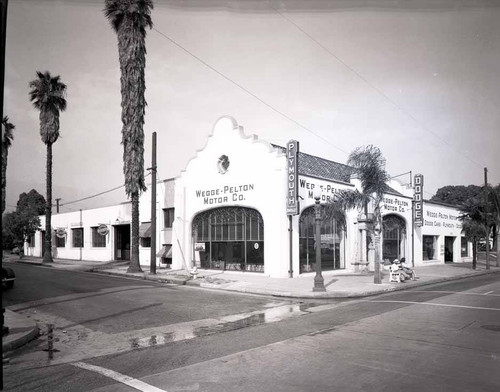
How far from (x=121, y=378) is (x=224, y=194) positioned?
772 inches

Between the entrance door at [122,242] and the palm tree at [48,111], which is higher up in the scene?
the palm tree at [48,111]

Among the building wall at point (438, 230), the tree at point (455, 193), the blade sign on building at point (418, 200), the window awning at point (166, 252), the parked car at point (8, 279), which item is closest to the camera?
the parked car at point (8, 279)

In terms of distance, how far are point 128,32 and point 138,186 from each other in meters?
9.36

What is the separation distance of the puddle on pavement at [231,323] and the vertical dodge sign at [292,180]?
8375 millimetres

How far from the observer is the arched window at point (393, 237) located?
32.4 metres

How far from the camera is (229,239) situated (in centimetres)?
2550

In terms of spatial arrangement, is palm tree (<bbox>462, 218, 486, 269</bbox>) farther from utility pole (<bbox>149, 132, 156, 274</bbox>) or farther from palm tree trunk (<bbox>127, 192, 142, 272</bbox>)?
palm tree trunk (<bbox>127, 192, 142, 272</bbox>)

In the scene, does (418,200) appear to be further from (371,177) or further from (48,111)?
(48,111)

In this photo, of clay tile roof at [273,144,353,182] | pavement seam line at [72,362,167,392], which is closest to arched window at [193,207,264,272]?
clay tile roof at [273,144,353,182]

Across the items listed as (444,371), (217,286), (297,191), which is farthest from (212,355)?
(297,191)

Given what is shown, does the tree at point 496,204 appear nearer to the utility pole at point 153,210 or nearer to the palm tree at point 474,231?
the palm tree at point 474,231

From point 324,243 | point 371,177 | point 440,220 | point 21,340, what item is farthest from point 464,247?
point 21,340

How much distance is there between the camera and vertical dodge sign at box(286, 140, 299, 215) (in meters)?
21.9

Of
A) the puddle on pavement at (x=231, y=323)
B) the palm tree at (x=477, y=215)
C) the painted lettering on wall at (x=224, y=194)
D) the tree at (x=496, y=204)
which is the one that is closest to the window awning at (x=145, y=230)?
the painted lettering on wall at (x=224, y=194)
